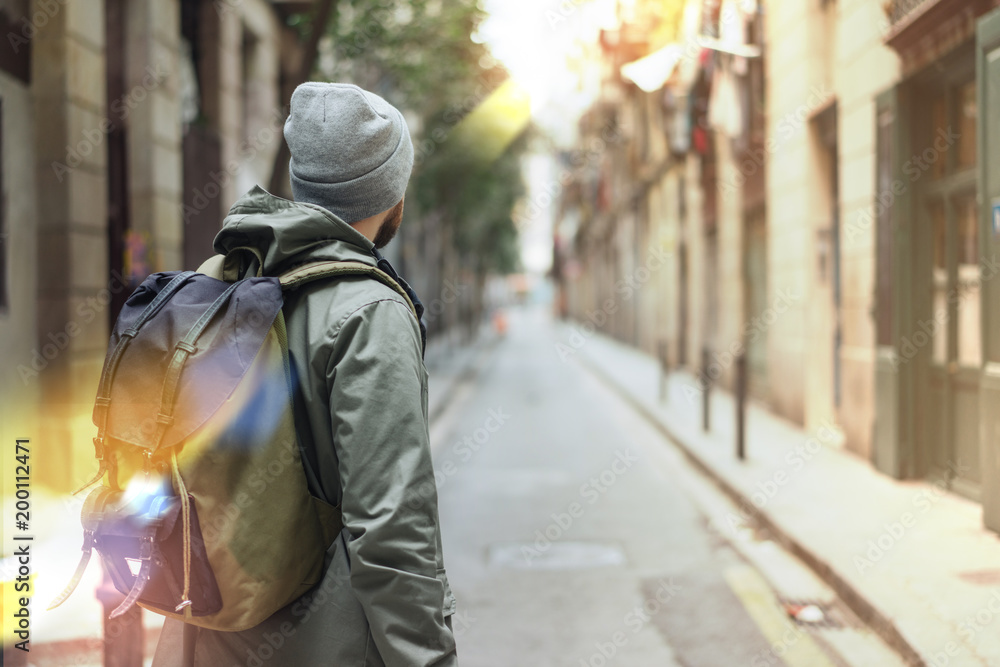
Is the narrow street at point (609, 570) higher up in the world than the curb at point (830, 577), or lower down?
lower down

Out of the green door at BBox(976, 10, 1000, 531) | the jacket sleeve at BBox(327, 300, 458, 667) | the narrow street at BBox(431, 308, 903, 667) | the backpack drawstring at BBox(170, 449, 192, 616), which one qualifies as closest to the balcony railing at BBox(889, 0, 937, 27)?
the green door at BBox(976, 10, 1000, 531)

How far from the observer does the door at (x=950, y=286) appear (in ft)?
22.5

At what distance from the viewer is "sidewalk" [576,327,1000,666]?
413 centimetres

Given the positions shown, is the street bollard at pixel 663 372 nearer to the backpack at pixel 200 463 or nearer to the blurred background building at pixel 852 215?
the blurred background building at pixel 852 215

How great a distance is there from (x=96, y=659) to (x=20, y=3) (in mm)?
5330

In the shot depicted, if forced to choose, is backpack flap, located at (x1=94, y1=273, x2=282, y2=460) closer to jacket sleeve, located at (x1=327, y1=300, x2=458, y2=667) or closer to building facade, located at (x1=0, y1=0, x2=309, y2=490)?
jacket sleeve, located at (x1=327, y1=300, x2=458, y2=667)

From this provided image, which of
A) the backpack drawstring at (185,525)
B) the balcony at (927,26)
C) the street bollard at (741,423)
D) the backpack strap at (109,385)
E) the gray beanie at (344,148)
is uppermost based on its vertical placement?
the balcony at (927,26)

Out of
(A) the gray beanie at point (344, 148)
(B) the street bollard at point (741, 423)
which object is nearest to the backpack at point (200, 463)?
(A) the gray beanie at point (344, 148)

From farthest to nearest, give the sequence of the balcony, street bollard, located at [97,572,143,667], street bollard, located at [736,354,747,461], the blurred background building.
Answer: street bollard, located at [736,354,747,461]
the blurred background building
the balcony
street bollard, located at [97,572,143,667]

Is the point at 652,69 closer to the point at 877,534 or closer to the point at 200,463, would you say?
the point at 877,534

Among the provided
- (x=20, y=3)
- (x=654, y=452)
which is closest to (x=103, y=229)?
(x=20, y=3)

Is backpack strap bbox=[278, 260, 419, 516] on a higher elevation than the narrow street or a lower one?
higher

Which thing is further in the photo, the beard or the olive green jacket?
the beard

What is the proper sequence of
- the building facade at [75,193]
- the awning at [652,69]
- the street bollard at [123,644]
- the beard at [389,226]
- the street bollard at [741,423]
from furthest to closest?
the awning at [652,69] → the street bollard at [741,423] → the building facade at [75,193] → the street bollard at [123,644] → the beard at [389,226]
